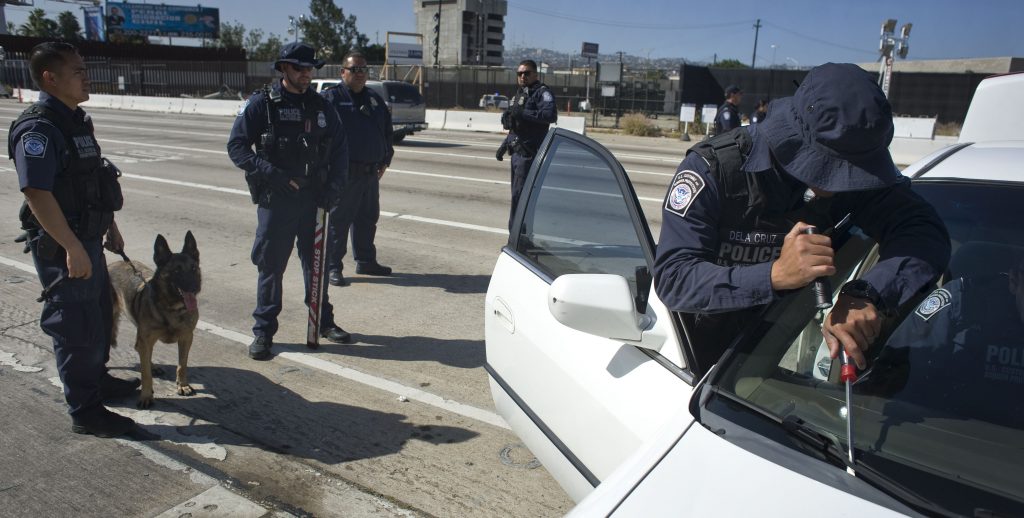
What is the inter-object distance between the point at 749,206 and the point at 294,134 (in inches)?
134

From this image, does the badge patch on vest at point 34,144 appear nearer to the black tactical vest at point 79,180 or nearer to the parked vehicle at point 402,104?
the black tactical vest at point 79,180

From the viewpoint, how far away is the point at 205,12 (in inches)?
3034

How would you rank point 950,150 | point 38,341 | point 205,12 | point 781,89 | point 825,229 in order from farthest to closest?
1. point 205,12
2. point 781,89
3. point 38,341
4. point 950,150
5. point 825,229

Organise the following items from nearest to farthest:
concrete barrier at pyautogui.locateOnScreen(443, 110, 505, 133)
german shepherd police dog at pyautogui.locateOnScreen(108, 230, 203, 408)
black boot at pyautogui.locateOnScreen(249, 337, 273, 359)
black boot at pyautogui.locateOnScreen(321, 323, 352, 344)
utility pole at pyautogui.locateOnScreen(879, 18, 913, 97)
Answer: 1. german shepherd police dog at pyautogui.locateOnScreen(108, 230, 203, 408)
2. black boot at pyautogui.locateOnScreen(249, 337, 273, 359)
3. black boot at pyautogui.locateOnScreen(321, 323, 352, 344)
4. utility pole at pyautogui.locateOnScreen(879, 18, 913, 97)
5. concrete barrier at pyautogui.locateOnScreen(443, 110, 505, 133)

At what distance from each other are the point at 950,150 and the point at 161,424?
3.87 metres

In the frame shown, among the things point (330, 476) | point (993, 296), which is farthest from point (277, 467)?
point (993, 296)

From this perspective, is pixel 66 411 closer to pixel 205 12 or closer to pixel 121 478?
pixel 121 478

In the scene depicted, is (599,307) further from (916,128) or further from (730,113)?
(916,128)

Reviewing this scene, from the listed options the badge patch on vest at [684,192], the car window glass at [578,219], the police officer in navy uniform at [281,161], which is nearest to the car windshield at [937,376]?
the badge patch on vest at [684,192]

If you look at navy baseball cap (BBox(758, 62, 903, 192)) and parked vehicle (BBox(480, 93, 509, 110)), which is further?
parked vehicle (BBox(480, 93, 509, 110))

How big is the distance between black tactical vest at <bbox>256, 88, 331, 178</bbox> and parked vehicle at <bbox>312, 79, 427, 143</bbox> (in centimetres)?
1513

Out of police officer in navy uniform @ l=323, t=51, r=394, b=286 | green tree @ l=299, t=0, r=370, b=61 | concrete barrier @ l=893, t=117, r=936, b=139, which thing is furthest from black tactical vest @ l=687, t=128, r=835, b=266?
green tree @ l=299, t=0, r=370, b=61

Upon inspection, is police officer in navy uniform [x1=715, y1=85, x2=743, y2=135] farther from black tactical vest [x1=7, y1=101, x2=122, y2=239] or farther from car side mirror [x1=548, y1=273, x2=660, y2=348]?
car side mirror [x1=548, y1=273, x2=660, y2=348]

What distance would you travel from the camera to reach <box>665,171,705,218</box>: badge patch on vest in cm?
199
